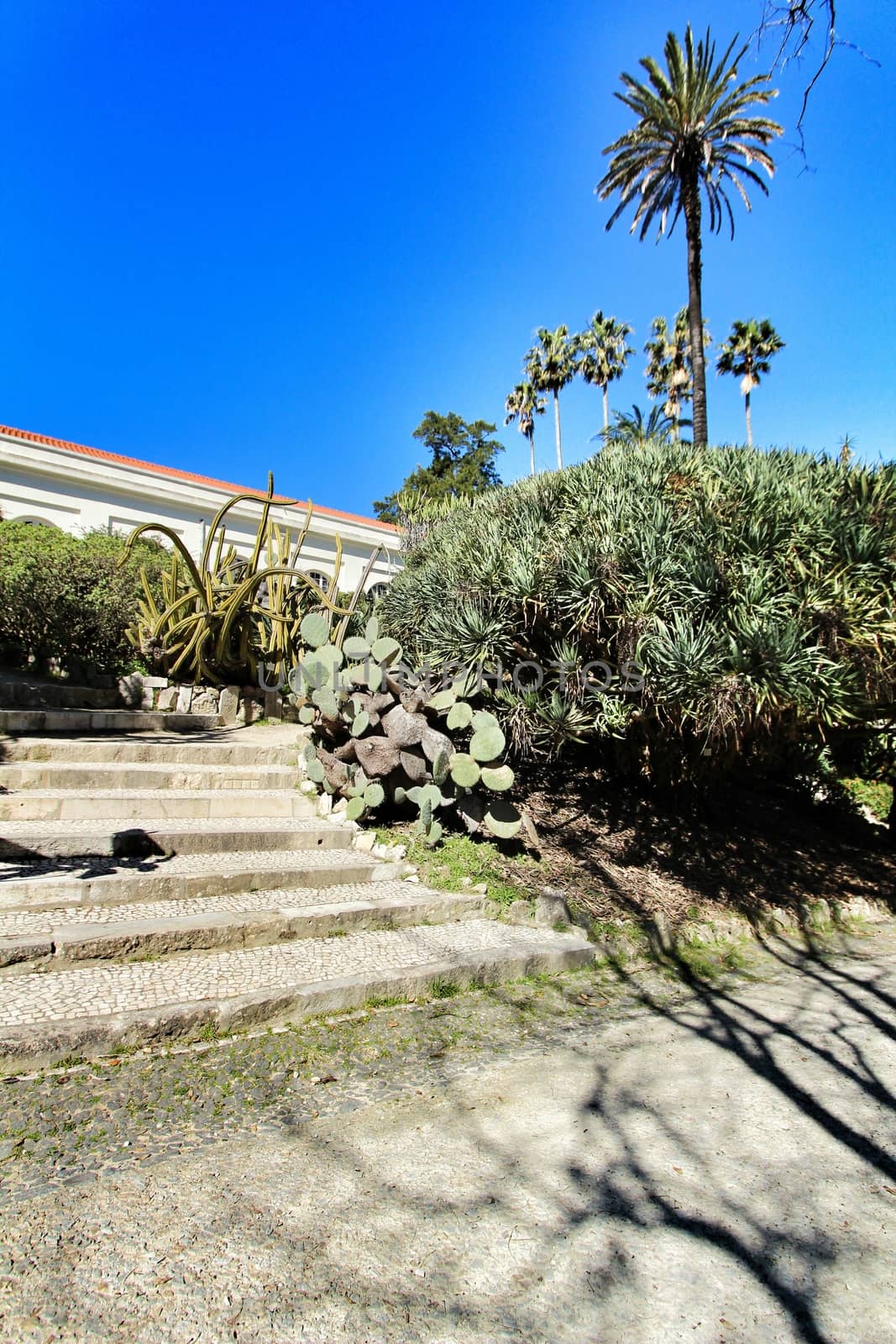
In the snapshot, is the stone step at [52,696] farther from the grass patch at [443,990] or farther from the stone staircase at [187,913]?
the grass patch at [443,990]

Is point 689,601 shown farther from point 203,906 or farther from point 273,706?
point 273,706

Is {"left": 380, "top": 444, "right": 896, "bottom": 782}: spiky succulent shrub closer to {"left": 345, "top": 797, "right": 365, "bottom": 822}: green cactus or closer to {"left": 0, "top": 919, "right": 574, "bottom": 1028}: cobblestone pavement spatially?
{"left": 345, "top": 797, "right": 365, "bottom": 822}: green cactus

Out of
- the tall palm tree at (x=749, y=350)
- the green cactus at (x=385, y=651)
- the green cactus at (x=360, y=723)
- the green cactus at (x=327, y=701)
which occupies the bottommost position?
the green cactus at (x=360, y=723)

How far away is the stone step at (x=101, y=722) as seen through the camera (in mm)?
6555

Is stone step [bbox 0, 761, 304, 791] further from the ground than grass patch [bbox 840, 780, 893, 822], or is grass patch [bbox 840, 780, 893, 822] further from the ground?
stone step [bbox 0, 761, 304, 791]

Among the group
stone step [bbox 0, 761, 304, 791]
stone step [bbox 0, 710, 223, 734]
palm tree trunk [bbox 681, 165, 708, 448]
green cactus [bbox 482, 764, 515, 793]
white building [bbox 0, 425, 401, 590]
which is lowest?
stone step [bbox 0, 761, 304, 791]

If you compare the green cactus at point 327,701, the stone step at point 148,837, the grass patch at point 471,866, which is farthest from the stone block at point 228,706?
the grass patch at point 471,866

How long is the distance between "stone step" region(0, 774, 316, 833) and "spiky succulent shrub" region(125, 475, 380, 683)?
256 centimetres

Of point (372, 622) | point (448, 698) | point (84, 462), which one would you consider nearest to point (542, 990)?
point (448, 698)

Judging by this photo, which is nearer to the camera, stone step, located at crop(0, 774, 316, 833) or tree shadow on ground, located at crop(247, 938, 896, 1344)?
tree shadow on ground, located at crop(247, 938, 896, 1344)

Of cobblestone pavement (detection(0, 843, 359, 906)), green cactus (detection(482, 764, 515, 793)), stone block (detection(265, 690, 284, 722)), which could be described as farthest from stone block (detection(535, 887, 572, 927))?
stone block (detection(265, 690, 284, 722))

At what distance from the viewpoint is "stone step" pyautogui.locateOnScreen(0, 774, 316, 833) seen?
488cm

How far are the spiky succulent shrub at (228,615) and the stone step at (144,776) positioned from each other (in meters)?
2.07

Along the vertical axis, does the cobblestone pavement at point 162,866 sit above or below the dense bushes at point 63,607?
below
